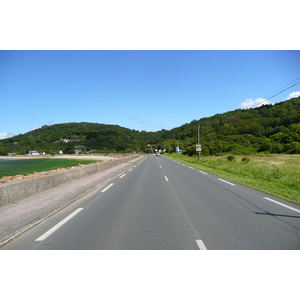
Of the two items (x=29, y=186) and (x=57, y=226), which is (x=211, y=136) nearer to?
(x=29, y=186)

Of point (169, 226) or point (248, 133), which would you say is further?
point (248, 133)

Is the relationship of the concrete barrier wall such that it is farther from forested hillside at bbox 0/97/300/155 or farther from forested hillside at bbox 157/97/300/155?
forested hillside at bbox 157/97/300/155

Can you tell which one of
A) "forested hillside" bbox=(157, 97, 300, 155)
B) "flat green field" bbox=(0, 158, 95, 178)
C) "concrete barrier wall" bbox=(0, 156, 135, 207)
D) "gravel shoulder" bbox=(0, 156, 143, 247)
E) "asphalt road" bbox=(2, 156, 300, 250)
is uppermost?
"forested hillside" bbox=(157, 97, 300, 155)

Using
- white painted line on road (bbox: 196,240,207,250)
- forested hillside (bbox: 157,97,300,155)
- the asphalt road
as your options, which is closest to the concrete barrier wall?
the asphalt road

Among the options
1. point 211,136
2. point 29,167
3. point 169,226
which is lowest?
point 29,167

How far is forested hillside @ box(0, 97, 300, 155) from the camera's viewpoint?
213 feet

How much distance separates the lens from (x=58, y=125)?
600 feet

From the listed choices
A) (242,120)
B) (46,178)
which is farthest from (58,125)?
(46,178)

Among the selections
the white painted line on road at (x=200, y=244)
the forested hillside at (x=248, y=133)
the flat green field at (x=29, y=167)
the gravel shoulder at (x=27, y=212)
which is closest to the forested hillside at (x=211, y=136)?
the forested hillside at (x=248, y=133)

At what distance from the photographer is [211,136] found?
92.1m

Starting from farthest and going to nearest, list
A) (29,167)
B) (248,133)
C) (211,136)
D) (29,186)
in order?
(211,136), (248,133), (29,167), (29,186)

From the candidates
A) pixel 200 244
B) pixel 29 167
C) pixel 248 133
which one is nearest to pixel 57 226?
pixel 200 244
